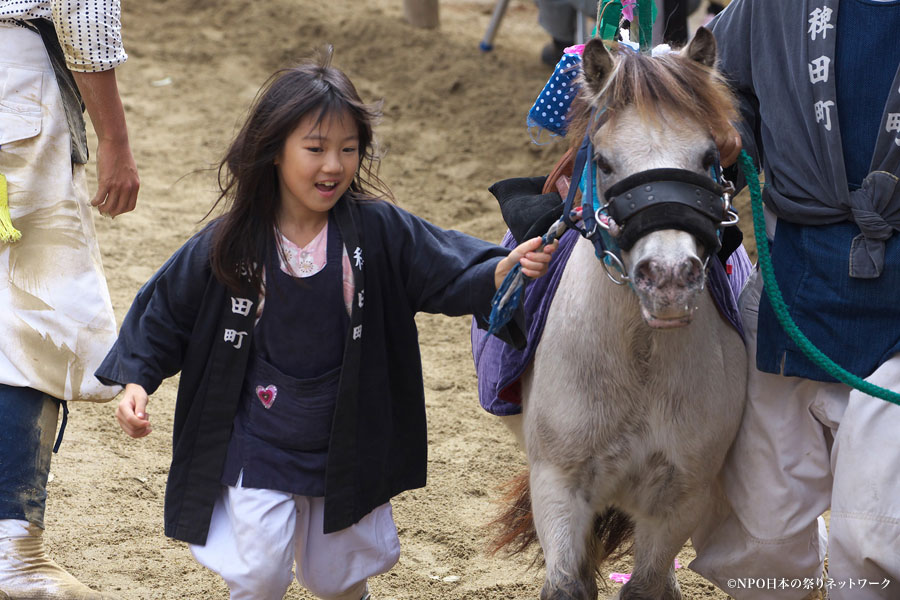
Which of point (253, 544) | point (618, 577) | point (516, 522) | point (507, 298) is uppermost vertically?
point (507, 298)

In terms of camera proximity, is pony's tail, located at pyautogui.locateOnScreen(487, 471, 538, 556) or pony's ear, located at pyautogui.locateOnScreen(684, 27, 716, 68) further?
pony's tail, located at pyautogui.locateOnScreen(487, 471, 538, 556)

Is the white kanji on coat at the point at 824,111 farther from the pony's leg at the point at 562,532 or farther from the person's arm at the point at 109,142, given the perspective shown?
the person's arm at the point at 109,142

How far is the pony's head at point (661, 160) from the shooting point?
2.03 meters

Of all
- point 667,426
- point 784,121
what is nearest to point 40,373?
point 667,426

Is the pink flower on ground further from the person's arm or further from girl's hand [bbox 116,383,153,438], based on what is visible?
the person's arm

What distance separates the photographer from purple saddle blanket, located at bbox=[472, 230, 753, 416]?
263 centimetres

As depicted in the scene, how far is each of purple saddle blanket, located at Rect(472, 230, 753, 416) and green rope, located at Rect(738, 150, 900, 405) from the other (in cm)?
13

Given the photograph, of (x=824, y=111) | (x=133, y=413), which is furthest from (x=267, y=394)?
(x=824, y=111)

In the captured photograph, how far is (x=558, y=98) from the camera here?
265cm

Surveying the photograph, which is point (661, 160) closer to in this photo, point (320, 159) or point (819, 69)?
point (819, 69)

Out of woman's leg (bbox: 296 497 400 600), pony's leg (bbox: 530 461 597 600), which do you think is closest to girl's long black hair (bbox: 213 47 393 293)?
woman's leg (bbox: 296 497 400 600)

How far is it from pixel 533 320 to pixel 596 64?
27.5 inches

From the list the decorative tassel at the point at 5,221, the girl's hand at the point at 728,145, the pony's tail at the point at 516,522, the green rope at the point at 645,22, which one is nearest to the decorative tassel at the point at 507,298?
the girl's hand at the point at 728,145

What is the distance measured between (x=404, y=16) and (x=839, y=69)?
271 inches
